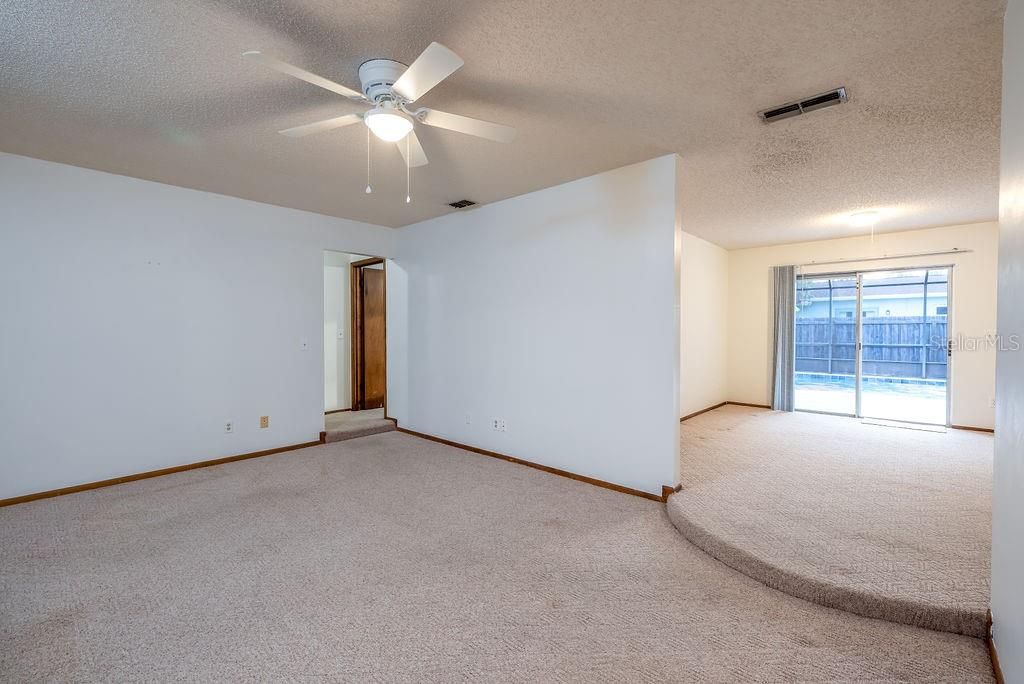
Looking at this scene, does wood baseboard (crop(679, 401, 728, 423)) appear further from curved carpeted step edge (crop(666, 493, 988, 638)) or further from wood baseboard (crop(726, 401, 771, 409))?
curved carpeted step edge (crop(666, 493, 988, 638))

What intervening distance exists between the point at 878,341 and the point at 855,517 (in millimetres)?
4400

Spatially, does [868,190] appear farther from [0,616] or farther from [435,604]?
[0,616]

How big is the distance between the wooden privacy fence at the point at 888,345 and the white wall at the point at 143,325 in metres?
6.96

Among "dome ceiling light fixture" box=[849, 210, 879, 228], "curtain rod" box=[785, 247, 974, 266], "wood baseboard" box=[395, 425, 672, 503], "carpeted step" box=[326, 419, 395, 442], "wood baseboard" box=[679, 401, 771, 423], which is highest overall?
"dome ceiling light fixture" box=[849, 210, 879, 228]

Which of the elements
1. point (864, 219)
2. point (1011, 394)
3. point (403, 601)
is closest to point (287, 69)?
point (403, 601)

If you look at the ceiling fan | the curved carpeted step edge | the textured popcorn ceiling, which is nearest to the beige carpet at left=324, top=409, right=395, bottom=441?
the textured popcorn ceiling

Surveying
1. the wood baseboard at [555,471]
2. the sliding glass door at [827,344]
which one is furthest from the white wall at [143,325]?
the sliding glass door at [827,344]

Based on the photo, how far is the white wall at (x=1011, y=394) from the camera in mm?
1353

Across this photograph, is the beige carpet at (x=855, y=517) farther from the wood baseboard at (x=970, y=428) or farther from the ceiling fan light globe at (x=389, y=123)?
the ceiling fan light globe at (x=389, y=123)

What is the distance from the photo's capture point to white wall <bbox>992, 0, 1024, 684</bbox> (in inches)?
53.2

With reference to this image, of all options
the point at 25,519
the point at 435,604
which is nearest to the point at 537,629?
the point at 435,604

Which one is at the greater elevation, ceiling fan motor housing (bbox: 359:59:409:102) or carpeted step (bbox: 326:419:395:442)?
ceiling fan motor housing (bbox: 359:59:409:102)

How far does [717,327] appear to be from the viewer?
22.0 ft

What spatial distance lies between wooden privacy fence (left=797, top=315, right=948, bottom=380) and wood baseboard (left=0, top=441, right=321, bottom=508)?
712cm
